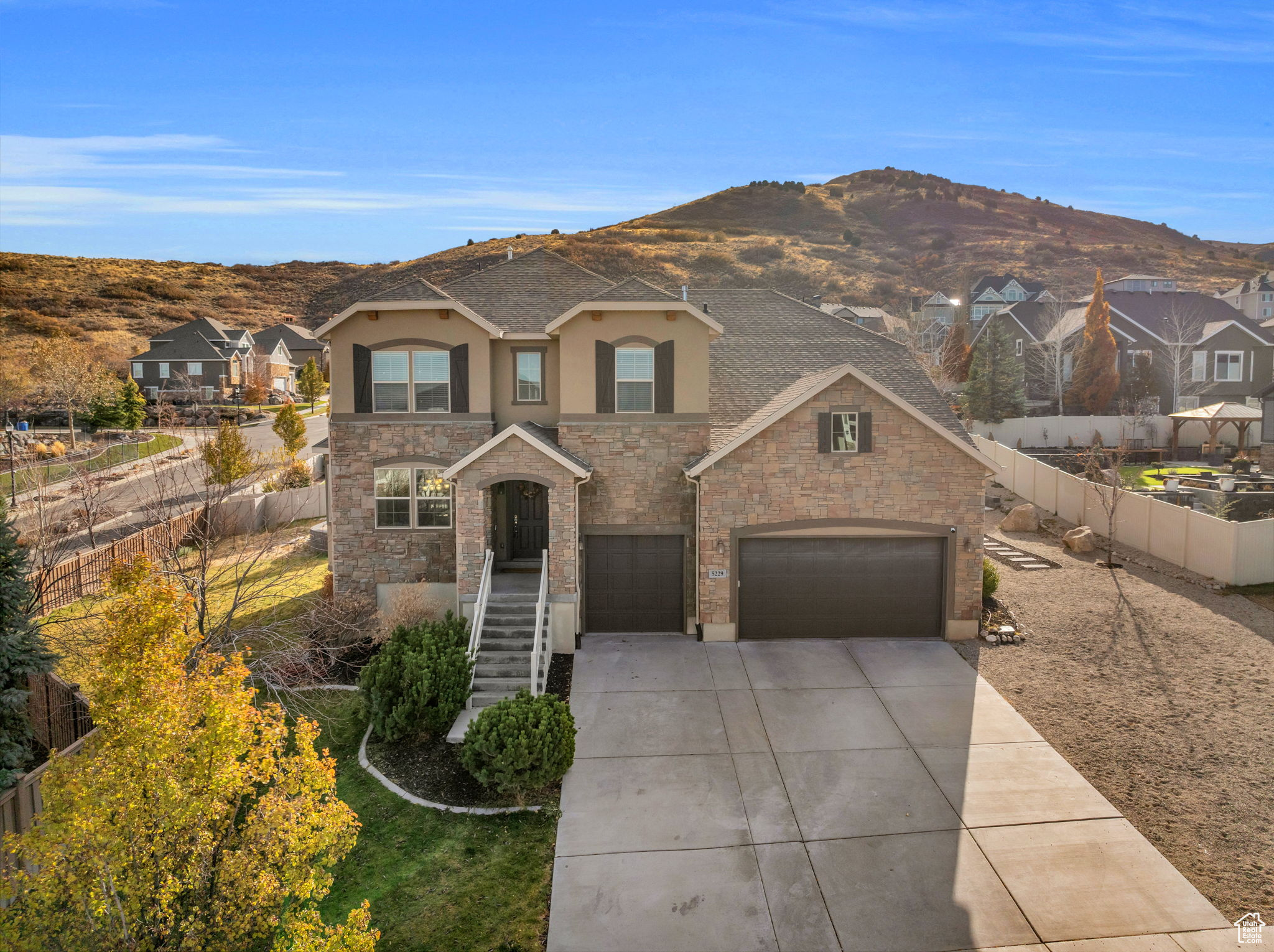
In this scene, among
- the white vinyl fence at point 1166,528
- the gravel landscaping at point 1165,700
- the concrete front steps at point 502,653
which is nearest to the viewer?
the gravel landscaping at point 1165,700

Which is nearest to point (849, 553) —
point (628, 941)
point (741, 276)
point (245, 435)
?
point (628, 941)

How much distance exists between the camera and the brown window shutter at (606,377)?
16.8 meters

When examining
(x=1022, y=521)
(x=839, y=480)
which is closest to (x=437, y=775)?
(x=839, y=480)

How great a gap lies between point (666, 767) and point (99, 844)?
24.8ft

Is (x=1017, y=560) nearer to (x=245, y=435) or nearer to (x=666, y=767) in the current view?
(x=666, y=767)

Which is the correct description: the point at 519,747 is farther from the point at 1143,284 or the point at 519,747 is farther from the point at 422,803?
the point at 1143,284

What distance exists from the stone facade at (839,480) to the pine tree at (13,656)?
11304 mm

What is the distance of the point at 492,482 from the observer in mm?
15664

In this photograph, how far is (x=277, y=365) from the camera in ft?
255

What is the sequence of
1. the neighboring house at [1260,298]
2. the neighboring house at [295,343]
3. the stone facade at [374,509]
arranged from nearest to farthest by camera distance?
the stone facade at [374,509] → the neighboring house at [1260,298] → the neighboring house at [295,343]

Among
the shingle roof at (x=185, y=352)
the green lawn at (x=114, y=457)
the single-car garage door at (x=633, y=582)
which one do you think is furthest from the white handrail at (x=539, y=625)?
the shingle roof at (x=185, y=352)

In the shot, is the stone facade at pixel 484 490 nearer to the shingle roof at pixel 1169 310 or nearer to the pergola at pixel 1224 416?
the pergola at pixel 1224 416

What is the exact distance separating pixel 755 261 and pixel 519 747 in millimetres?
90933

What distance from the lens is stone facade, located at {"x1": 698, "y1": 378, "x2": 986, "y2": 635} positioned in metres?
16.1
